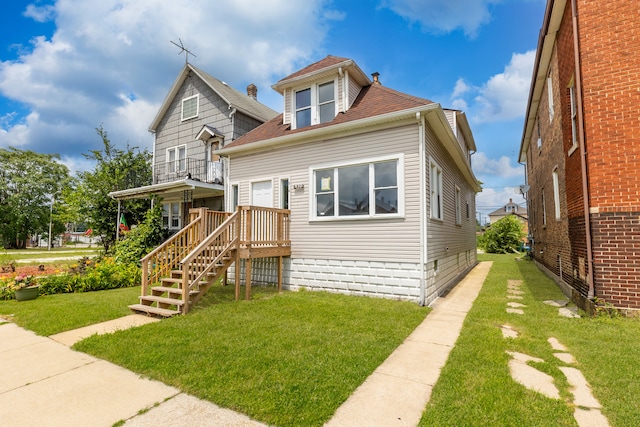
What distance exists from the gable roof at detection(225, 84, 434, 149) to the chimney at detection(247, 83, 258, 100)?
1038 centimetres

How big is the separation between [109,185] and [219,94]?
27.9 ft

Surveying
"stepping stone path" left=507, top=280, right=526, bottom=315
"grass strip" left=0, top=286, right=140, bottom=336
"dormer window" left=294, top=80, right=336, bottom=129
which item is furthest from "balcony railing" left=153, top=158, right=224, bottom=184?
"stepping stone path" left=507, top=280, right=526, bottom=315

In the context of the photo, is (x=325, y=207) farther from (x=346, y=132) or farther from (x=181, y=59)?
(x=181, y=59)

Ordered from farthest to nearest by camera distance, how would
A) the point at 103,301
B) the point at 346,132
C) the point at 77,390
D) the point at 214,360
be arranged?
the point at 346,132 → the point at 103,301 → the point at 214,360 → the point at 77,390

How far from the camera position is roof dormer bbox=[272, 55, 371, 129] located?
855cm

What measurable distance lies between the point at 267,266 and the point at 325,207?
2.63 m

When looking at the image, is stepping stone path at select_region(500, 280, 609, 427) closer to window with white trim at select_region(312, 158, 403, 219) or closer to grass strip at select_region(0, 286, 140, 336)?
window with white trim at select_region(312, 158, 403, 219)

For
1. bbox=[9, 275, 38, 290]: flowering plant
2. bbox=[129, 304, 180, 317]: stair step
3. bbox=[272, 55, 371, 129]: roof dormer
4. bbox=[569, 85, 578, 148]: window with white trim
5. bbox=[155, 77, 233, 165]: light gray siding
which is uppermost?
bbox=[155, 77, 233, 165]: light gray siding

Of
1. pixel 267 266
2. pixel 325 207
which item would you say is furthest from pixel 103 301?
pixel 325 207

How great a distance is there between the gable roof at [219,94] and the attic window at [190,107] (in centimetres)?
106

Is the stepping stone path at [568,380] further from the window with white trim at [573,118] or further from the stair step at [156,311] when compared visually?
the stair step at [156,311]

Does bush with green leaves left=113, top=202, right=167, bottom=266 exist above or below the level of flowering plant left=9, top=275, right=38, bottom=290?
above

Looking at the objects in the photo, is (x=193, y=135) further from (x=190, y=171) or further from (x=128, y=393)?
(x=128, y=393)

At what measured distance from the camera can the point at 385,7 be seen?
1040 cm
